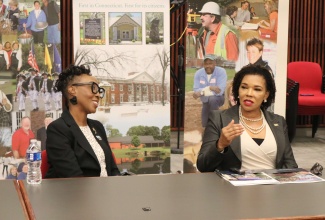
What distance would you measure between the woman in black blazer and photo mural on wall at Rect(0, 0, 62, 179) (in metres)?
1.60

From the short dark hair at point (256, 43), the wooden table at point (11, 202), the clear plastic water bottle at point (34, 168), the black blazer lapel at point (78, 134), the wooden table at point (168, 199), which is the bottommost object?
the wooden table at point (168, 199)

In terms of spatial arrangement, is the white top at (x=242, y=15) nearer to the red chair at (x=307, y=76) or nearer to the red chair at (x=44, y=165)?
the red chair at (x=44, y=165)

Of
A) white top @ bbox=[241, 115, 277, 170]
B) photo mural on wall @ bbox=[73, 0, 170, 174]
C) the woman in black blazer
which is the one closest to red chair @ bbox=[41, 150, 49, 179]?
the woman in black blazer

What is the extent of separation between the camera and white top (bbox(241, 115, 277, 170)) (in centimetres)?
396

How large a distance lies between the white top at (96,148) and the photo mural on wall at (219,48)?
220cm

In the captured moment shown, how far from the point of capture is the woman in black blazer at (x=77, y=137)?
12.1ft

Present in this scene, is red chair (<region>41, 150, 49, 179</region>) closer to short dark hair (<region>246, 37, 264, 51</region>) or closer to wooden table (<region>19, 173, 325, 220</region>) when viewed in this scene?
wooden table (<region>19, 173, 325, 220</region>)

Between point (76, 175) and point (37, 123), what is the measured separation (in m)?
2.16

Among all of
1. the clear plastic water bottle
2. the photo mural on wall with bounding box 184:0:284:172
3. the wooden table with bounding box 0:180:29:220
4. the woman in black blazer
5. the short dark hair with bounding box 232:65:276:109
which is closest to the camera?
the wooden table with bounding box 0:180:29:220

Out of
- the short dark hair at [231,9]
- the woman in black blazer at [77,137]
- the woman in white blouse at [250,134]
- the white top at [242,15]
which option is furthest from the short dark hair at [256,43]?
the woman in black blazer at [77,137]

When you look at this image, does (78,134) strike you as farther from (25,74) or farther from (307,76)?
(307,76)

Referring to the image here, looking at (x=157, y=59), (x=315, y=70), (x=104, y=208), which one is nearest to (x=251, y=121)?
(x=104, y=208)

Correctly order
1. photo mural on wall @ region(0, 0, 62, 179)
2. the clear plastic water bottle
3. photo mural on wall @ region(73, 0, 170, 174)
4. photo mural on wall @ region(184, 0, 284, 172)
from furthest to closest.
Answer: photo mural on wall @ region(184, 0, 284, 172) < photo mural on wall @ region(73, 0, 170, 174) < photo mural on wall @ region(0, 0, 62, 179) < the clear plastic water bottle

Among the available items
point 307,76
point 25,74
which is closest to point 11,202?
point 25,74
